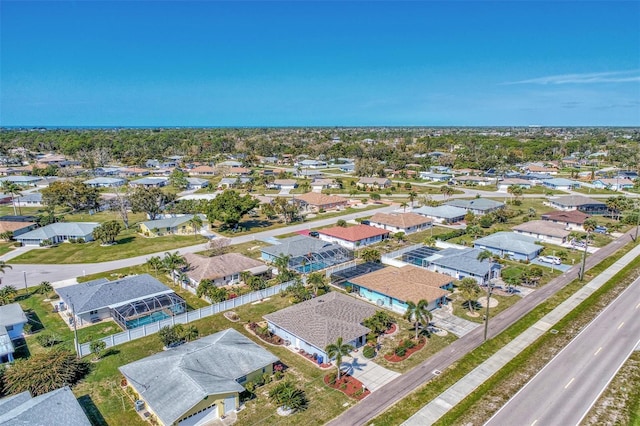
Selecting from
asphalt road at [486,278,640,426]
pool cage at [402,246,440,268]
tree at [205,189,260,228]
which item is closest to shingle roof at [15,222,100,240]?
tree at [205,189,260,228]

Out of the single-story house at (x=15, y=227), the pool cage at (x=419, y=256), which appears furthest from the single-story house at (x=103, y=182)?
the pool cage at (x=419, y=256)

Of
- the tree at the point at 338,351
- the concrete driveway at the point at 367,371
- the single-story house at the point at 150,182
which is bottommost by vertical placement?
the concrete driveway at the point at 367,371

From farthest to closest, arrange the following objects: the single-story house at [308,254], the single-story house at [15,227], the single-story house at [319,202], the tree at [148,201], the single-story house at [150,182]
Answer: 1. the single-story house at [150,182]
2. the single-story house at [319,202]
3. the tree at [148,201]
4. the single-story house at [15,227]
5. the single-story house at [308,254]

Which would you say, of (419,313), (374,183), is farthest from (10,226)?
(374,183)

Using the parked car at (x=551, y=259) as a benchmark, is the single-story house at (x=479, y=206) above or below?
above

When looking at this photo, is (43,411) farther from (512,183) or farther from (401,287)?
(512,183)

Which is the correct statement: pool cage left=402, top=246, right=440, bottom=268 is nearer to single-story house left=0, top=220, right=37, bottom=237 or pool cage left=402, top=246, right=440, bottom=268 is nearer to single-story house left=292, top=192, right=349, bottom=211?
single-story house left=292, top=192, right=349, bottom=211

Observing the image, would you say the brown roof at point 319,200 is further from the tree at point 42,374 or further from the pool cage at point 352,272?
the tree at point 42,374
